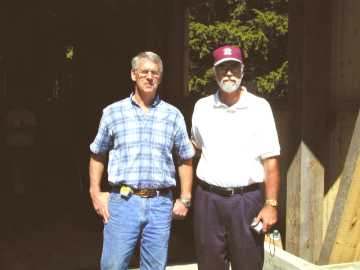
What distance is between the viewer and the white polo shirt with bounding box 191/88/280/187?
3.14 meters

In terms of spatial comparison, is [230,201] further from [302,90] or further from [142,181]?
[302,90]

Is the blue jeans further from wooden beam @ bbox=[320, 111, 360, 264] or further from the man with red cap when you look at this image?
wooden beam @ bbox=[320, 111, 360, 264]

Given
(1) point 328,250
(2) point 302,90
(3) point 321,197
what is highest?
(2) point 302,90

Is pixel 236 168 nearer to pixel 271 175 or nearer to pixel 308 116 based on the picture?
pixel 271 175

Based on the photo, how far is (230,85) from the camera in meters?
3.14

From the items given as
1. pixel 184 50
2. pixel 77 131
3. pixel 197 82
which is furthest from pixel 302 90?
pixel 197 82

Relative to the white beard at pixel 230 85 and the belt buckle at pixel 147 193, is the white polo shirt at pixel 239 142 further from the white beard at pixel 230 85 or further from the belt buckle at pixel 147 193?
the belt buckle at pixel 147 193

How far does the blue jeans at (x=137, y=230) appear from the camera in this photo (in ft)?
10.1

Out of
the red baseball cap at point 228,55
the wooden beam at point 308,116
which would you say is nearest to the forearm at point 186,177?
the red baseball cap at point 228,55

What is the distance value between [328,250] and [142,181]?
185 centimetres

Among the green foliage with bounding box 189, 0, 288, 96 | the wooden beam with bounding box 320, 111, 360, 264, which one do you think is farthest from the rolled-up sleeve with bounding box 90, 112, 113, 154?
the green foliage with bounding box 189, 0, 288, 96

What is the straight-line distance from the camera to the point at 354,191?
3.90 m

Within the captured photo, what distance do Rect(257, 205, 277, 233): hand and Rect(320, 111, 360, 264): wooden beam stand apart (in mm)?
990

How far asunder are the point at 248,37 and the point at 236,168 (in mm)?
16793
